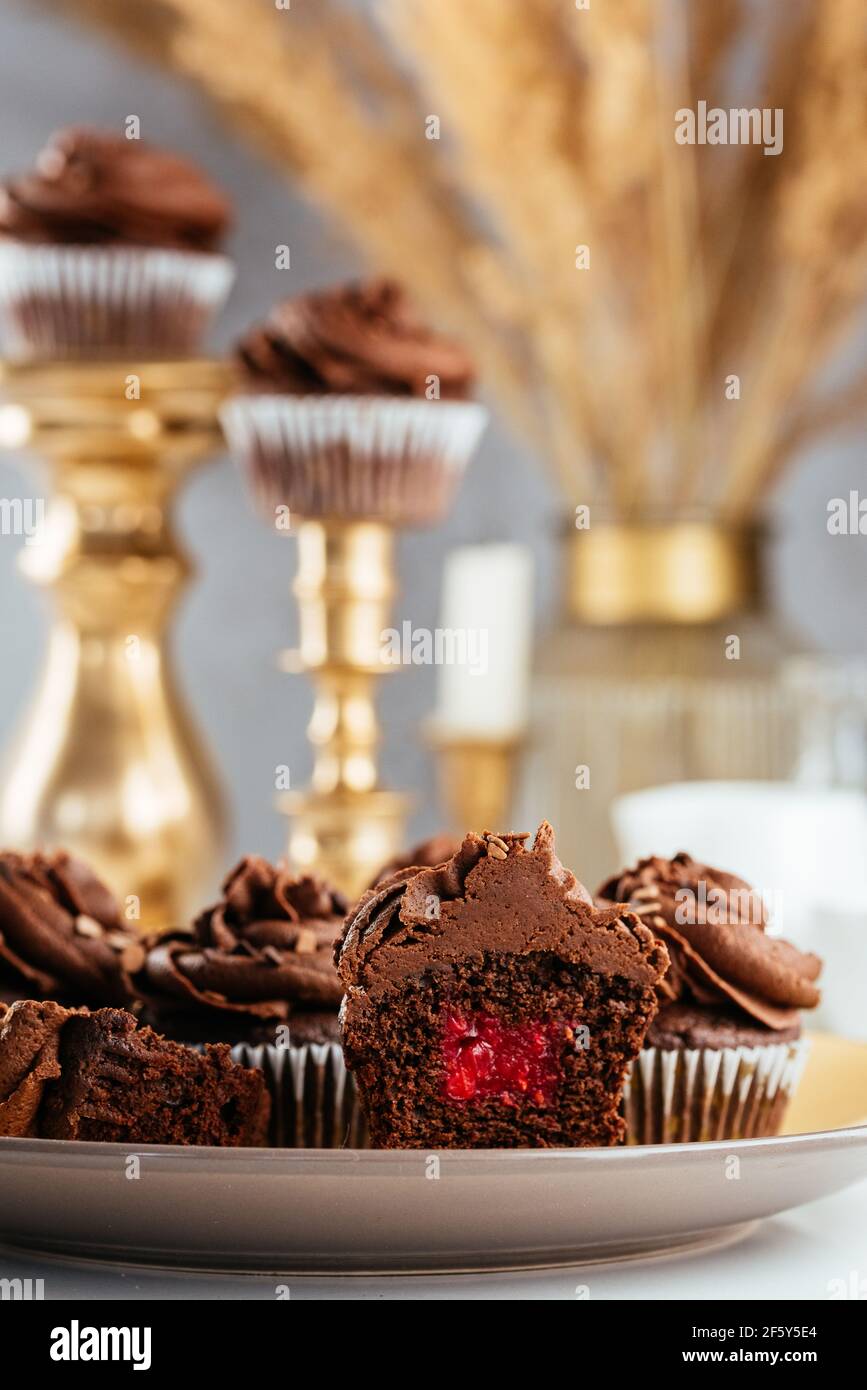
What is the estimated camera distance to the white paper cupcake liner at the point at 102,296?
5.95ft

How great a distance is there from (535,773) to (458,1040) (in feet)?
5.01

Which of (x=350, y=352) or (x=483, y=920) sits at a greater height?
(x=350, y=352)

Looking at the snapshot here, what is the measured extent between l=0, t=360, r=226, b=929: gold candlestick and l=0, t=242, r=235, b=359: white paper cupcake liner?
56 mm

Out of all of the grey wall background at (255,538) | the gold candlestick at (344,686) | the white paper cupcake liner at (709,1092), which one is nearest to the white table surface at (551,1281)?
the white paper cupcake liner at (709,1092)

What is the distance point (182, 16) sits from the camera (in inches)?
102

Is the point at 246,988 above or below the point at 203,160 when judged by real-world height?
below

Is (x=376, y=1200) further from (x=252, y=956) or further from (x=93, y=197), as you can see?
(x=93, y=197)

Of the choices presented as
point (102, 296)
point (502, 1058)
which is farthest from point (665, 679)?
point (502, 1058)

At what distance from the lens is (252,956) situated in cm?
114

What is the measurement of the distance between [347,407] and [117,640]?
0.31 metres

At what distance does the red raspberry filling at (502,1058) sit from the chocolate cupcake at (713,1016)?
125mm
